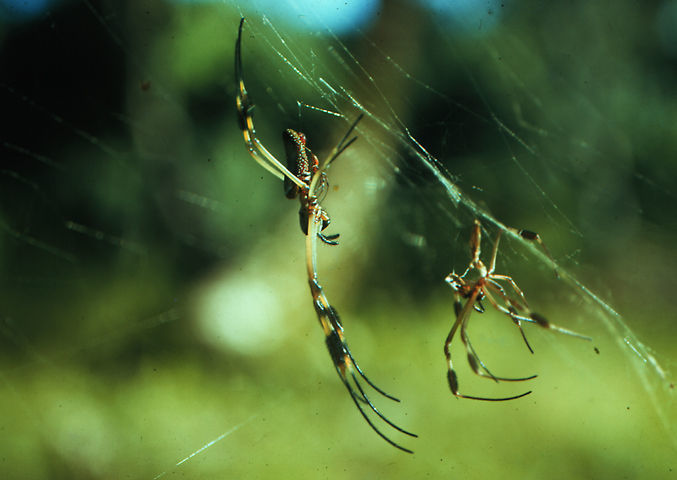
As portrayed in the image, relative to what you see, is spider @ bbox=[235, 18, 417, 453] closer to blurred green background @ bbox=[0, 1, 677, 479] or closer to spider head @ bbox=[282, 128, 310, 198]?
spider head @ bbox=[282, 128, 310, 198]

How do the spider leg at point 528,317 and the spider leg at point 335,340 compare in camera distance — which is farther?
the spider leg at point 335,340

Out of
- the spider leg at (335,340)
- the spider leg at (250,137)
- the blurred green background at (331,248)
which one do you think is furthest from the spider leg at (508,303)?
the blurred green background at (331,248)

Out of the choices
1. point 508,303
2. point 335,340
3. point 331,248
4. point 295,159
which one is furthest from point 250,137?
point 331,248

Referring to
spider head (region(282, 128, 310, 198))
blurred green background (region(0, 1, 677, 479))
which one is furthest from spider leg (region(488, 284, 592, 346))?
blurred green background (region(0, 1, 677, 479))

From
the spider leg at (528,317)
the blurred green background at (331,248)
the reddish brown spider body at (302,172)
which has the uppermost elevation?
the spider leg at (528,317)

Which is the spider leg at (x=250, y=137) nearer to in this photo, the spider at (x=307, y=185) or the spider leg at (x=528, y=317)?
the spider at (x=307, y=185)

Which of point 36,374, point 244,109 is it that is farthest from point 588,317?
point 36,374

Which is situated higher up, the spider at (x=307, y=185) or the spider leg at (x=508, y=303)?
the spider leg at (x=508, y=303)

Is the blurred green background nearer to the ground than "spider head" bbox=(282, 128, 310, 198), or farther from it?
nearer to the ground

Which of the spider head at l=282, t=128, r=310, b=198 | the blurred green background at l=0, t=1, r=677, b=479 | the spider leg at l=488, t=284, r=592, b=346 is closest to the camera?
the spider leg at l=488, t=284, r=592, b=346

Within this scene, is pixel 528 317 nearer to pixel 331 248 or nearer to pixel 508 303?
pixel 508 303
